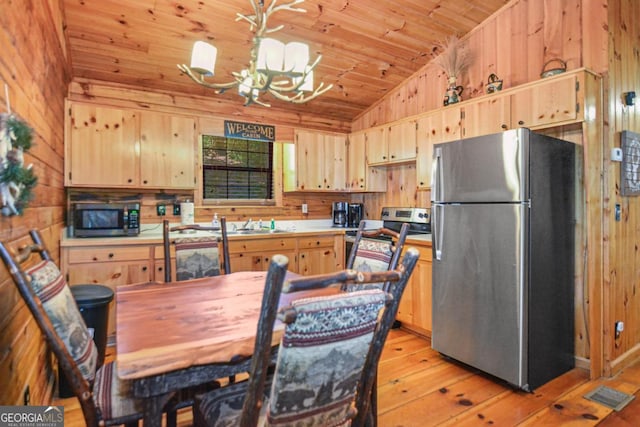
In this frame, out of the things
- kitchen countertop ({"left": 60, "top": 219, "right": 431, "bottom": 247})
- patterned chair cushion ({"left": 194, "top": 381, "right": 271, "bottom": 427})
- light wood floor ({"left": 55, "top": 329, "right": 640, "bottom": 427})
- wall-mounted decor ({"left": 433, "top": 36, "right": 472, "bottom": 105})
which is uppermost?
wall-mounted decor ({"left": 433, "top": 36, "right": 472, "bottom": 105})

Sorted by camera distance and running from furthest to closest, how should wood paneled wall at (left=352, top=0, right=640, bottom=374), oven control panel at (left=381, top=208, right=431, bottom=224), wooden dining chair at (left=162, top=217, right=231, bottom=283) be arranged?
1. oven control panel at (left=381, top=208, right=431, bottom=224)
2. wood paneled wall at (left=352, top=0, right=640, bottom=374)
3. wooden dining chair at (left=162, top=217, right=231, bottom=283)

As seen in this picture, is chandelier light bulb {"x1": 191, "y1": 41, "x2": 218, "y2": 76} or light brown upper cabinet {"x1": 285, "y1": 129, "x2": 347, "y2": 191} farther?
light brown upper cabinet {"x1": 285, "y1": 129, "x2": 347, "y2": 191}

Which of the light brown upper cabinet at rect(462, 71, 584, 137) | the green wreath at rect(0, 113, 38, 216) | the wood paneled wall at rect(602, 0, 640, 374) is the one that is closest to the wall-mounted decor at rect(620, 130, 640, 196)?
the wood paneled wall at rect(602, 0, 640, 374)

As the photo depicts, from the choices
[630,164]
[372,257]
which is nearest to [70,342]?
[372,257]

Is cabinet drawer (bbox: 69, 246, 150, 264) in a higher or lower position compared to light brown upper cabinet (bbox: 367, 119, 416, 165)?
lower

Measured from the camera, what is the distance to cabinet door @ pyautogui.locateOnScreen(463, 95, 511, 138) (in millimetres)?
3010

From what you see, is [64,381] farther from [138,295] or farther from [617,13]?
[617,13]

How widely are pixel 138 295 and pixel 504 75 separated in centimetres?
343

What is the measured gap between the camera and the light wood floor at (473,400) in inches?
81.5

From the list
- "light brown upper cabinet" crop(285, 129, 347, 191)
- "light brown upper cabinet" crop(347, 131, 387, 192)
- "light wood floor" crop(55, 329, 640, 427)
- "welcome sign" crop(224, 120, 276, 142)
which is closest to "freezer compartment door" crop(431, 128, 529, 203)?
"light wood floor" crop(55, 329, 640, 427)

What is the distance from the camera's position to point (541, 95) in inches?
108

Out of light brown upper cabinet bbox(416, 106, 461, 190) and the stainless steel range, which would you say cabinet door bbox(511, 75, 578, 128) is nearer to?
light brown upper cabinet bbox(416, 106, 461, 190)

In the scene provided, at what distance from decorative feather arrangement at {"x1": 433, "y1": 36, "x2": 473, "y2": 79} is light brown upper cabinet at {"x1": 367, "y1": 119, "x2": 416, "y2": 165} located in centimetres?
58

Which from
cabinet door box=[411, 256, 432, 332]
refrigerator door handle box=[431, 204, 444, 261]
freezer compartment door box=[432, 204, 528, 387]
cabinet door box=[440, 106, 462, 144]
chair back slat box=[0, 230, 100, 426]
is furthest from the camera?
cabinet door box=[440, 106, 462, 144]
